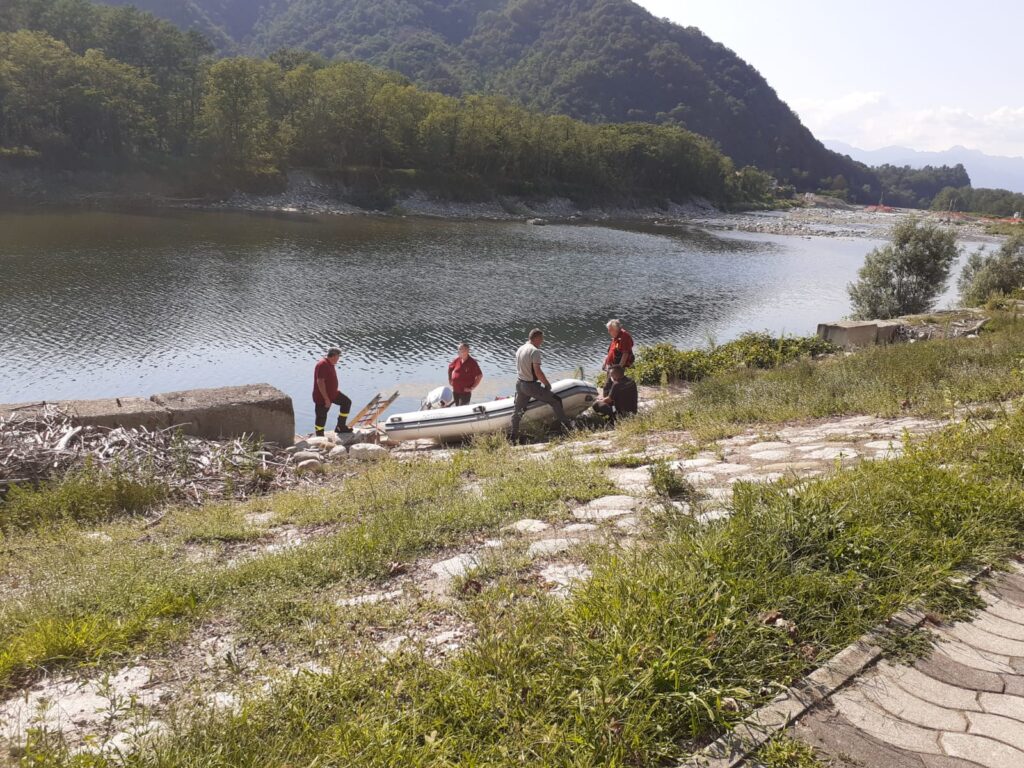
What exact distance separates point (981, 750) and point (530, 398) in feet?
27.6

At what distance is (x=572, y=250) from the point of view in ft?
175

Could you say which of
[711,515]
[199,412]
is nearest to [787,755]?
[711,515]

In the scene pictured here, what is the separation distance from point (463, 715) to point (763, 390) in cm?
915

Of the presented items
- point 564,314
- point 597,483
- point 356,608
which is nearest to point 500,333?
point 564,314

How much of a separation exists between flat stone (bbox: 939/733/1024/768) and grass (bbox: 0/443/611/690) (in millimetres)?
3037

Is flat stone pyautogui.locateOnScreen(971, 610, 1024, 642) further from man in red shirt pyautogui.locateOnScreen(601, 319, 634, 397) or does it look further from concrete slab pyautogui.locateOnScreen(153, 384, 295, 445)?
man in red shirt pyautogui.locateOnScreen(601, 319, 634, 397)

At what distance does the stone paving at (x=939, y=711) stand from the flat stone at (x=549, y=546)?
201 centimetres

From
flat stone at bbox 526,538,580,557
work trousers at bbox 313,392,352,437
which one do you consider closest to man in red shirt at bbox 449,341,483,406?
work trousers at bbox 313,392,352,437

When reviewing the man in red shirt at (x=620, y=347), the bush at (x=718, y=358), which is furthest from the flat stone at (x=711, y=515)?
the bush at (x=718, y=358)

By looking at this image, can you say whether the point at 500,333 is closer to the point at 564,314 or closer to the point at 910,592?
the point at 564,314

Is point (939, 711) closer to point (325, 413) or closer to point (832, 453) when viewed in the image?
point (832, 453)

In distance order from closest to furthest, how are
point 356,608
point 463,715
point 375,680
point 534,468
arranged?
point 463,715 → point 375,680 → point 356,608 → point 534,468

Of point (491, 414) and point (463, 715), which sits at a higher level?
point (463, 715)

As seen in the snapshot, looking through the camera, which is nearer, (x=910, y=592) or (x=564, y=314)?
(x=910, y=592)
